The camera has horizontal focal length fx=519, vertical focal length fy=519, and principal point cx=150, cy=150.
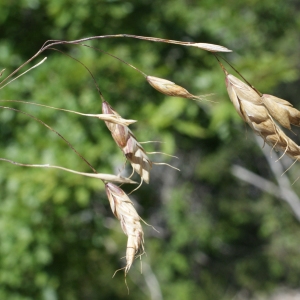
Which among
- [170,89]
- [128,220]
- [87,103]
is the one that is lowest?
[87,103]

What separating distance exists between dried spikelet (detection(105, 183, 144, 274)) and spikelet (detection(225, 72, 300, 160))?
7.3 inches

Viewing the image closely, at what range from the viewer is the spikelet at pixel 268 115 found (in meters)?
0.63

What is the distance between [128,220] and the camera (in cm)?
65

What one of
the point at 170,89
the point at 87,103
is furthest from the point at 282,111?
the point at 87,103

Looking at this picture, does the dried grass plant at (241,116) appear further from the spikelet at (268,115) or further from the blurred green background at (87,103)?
the blurred green background at (87,103)

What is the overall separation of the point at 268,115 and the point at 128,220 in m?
0.22

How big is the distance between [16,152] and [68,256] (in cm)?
Result: 56

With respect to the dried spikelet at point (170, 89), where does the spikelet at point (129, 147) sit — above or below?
below

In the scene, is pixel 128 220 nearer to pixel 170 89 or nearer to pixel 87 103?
pixel 170 89

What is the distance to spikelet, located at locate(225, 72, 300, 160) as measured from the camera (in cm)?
63

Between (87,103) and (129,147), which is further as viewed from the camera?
(87,103)

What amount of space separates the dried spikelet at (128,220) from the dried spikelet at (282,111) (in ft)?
0.69

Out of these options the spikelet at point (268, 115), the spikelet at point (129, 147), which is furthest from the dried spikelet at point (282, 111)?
the spikelet at point (129, 147)

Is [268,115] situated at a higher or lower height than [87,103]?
higher
